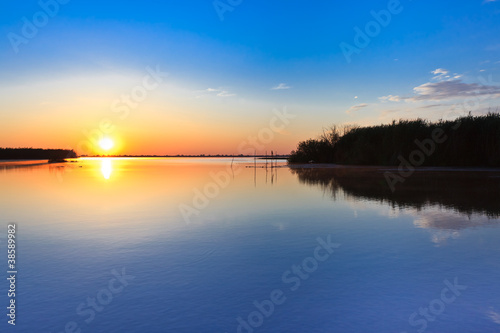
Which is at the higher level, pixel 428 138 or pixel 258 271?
pixel 428 138

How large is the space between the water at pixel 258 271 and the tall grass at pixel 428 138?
26.7 m

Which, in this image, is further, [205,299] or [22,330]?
[205,299]

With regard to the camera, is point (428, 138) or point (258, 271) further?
point (428, 138)

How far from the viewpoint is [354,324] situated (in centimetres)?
385

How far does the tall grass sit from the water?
87.7 feet

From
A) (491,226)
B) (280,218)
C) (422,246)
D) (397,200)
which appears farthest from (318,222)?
(397,200)

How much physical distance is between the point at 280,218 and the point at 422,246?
4.04 m

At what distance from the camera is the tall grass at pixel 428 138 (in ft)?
109

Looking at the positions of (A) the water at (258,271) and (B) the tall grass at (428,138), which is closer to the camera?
(A) the water at (258,271)

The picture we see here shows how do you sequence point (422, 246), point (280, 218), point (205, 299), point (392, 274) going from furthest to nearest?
point (280, 218)
point (422, 246)
point (392, 274)
point (205, 299)

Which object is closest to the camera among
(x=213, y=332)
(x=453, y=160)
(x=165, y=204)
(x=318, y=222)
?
(x=213, y=332)

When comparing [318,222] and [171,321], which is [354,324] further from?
[318,222]

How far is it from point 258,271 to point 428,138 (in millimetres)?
36801

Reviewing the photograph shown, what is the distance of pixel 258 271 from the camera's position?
552 centimetres
